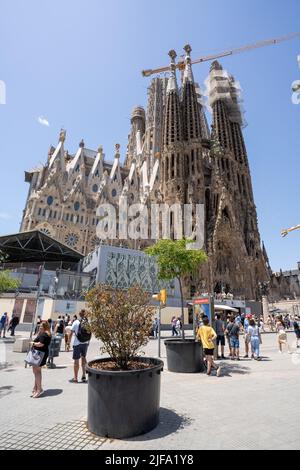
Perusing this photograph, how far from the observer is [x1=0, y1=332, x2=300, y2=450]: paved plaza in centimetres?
367

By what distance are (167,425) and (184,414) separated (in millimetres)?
570

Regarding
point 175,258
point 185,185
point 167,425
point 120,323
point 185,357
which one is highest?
point 185,185

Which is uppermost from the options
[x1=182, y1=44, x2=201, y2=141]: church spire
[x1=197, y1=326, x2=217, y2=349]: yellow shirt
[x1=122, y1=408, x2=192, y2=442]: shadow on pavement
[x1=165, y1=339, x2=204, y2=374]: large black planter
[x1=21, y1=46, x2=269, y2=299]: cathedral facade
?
[x1=182, y1=44, x2=201, y2=141]: church spire

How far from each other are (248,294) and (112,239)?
25.8 m

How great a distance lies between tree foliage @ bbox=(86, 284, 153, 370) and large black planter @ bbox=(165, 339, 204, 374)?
12.8 feet

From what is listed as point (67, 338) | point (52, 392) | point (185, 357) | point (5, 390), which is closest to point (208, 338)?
point (185, 357)

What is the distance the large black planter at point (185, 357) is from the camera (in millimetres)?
8312

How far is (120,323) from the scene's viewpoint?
4770 millimetres

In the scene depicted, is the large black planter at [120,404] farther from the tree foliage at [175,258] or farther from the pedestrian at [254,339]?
the pedestrian at [254,339]

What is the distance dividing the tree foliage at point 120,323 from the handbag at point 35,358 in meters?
1.85

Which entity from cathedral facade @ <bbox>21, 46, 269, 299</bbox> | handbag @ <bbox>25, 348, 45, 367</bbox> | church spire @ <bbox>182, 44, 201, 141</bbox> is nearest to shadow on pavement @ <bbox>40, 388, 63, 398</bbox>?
handbag @ <bbox>25, 348, 45, 367</bbox>

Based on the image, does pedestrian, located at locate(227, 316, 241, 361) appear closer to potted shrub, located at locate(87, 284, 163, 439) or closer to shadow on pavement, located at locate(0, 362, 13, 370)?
potted shrub, located at locate(87, 284, 163, 439)

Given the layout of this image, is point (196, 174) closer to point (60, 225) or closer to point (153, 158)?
point (153, 158)

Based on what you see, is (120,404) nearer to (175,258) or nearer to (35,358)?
(35,358)
